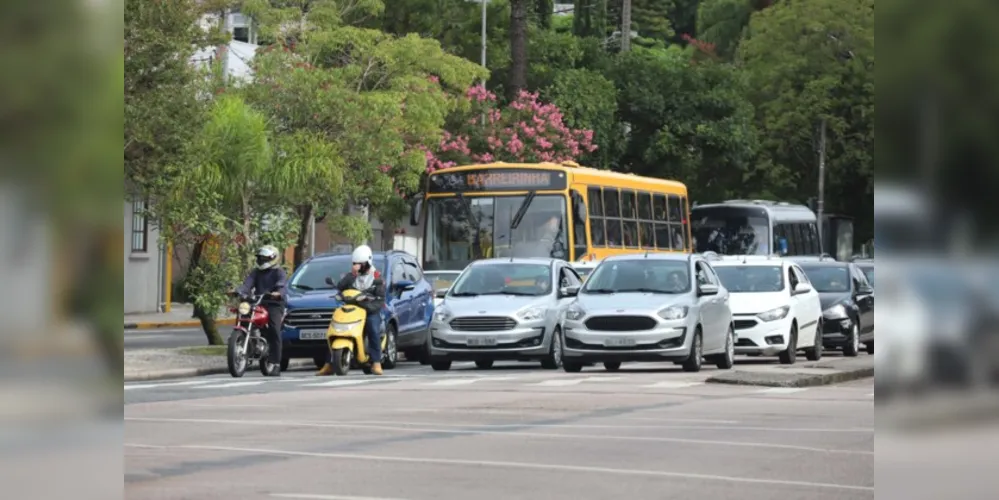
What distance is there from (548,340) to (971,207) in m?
24.3

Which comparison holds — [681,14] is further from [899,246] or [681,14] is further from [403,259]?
[899,246]

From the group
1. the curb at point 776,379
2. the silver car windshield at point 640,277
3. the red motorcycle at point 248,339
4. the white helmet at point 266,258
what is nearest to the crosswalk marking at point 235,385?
the red motorcycle at point 248,339

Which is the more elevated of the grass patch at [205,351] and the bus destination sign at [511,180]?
the bus destination sign at [511,180]

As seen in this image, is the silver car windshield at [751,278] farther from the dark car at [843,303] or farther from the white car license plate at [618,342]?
the white car license plate at [618,342]

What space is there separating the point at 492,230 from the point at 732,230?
51.8 ft

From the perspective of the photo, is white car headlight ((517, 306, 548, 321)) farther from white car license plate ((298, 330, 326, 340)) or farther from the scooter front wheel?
white car license plate ((298, 330, 326, 340))

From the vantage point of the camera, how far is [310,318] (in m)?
27.7

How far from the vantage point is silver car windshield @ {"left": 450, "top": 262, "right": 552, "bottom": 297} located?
2820cm

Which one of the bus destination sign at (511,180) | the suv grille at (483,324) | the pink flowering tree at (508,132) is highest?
the pink flowering tree at (508,132)

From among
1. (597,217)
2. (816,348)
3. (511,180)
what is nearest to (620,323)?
(816,348)

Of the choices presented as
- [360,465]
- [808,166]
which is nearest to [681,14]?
[808,166]

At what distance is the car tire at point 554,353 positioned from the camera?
91.1 feet

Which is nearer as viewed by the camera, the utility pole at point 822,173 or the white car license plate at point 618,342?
the white car license plate at point 618,342

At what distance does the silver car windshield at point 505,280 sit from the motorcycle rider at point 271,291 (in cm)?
358
